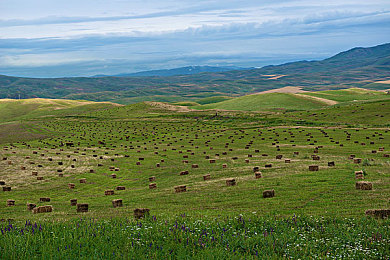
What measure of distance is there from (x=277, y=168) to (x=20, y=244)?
26508 mm

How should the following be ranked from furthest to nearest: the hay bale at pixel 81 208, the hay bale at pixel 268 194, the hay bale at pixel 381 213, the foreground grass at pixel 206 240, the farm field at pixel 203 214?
1. the hay bale at pixel 81 208
2. the hay bale at pixel 268 194
3. the hay bale at pixel 381 213
4. the farm field at pixel 203 214
5. the foreground grass at pixel 206 240

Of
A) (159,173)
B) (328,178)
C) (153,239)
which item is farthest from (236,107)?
(153,239)

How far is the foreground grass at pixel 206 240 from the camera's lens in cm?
995

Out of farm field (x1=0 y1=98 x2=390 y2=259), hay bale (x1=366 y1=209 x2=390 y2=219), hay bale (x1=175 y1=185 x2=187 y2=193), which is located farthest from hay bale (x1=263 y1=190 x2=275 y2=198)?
hay bale (x1=175 y1=185 x2=187 y2=193)

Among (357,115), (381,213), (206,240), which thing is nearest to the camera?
(206,240)

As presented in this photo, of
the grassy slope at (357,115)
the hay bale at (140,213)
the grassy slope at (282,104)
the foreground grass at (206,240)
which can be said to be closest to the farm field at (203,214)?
the foreground grass at (206,240)

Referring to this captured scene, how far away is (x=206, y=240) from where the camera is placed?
36.4ft

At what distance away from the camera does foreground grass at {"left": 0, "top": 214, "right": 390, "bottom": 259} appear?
9945mm

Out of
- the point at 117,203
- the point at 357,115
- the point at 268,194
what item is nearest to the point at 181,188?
the point at 117,203

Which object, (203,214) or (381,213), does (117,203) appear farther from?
(381,213)

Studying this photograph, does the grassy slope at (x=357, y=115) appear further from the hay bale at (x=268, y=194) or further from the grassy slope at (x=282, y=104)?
the hay bale at (x=268, y=194)

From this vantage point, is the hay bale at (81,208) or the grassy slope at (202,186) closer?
the grassy slope at (202,186)

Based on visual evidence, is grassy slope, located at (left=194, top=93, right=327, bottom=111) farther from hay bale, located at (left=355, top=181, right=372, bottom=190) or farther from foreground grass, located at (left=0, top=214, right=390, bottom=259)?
foreground grass, located at (left=0, top=214, right=390, bottom=259)

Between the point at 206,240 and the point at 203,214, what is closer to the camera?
the point at 206,240
